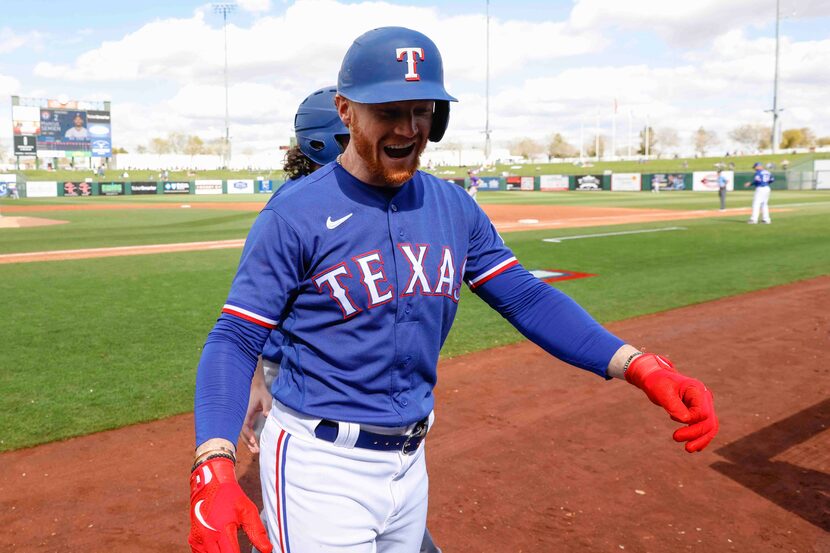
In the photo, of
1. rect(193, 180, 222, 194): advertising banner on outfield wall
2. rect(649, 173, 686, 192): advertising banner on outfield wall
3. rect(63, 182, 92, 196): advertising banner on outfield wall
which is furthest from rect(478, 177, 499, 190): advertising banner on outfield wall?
rect(63, 182, 92, 196): advertising banner on outfield wall

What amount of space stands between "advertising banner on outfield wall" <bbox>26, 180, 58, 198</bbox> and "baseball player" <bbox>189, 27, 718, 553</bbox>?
5384 cm

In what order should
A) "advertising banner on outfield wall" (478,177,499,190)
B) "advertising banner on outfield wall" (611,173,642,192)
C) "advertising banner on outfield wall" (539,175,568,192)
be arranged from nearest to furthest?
"advertising banner on outfield wall" (611,173,642,192) → "advertising banner on outfield wall" (539,175,568,192) → "advertising banner on outfield wall" (478,177,499,190)

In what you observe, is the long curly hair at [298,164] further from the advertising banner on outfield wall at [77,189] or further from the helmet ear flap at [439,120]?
the advertising banner on outfield wall at [77,189]

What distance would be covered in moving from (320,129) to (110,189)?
176ft

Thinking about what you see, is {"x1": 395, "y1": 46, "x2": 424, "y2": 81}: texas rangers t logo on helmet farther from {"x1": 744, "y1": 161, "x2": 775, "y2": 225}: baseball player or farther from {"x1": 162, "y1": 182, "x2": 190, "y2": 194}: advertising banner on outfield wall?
{"x1": 162, "y1": 182, "x2": 190, "y2": 194}: advertising banner on outfield wall

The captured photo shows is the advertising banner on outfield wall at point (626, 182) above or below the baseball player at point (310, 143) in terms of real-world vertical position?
above

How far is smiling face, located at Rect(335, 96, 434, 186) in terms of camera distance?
1980 mm

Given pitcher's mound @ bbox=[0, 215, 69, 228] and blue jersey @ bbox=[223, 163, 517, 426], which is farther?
pitcher's mound @ bbox=[0, 215, 69, 228]

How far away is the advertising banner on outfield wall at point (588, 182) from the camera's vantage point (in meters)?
55.2

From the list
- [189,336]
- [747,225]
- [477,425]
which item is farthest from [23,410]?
[747,225]

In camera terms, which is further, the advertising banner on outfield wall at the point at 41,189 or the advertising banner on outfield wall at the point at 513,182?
the advertising banner on outfield wall at the point at 513,182

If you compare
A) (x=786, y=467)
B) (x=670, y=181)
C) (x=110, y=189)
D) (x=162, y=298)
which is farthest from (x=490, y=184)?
(x=786, y=467)

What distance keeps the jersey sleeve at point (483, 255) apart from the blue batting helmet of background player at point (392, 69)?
478 mm

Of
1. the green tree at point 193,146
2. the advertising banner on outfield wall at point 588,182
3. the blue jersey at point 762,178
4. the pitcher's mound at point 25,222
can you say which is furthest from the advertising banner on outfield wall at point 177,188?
the green tree at point 193,146
